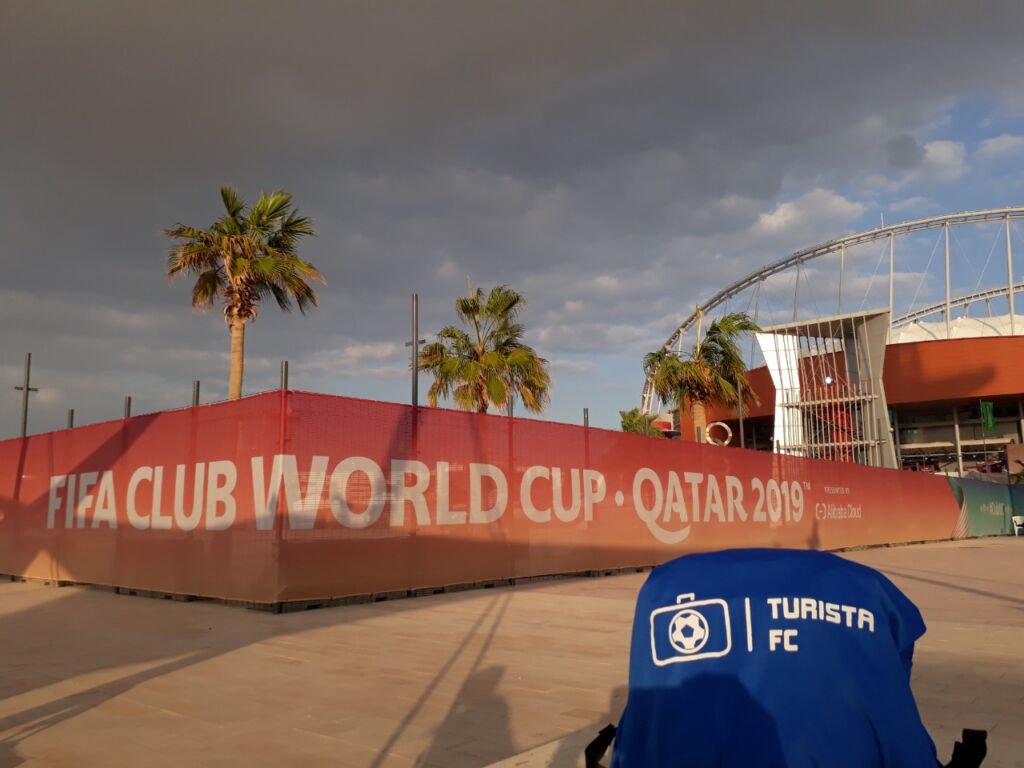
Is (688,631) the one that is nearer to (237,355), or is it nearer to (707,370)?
(237,355)

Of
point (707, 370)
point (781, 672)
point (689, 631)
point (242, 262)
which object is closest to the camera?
point (781, 672)

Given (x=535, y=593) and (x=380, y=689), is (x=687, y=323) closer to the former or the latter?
(x=535, y=593)

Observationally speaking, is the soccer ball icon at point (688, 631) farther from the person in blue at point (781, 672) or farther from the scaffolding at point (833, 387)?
the scaffolding at point (833, 387)

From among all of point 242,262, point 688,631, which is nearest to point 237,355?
point 242,262

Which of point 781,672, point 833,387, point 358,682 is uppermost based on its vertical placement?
point 833,387

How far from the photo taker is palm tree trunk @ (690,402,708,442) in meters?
29.3

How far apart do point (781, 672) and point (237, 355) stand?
1814 centimetres

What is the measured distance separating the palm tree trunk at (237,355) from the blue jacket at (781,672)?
17.7 m

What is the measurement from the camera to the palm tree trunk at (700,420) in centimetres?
2930

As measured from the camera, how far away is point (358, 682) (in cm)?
701

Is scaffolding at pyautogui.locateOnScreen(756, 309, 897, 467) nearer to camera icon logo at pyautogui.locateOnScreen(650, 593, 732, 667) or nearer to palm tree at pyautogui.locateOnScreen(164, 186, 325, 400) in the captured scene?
palm tree at pyautogui.locateOnScreen(164, 186, 325, 400)

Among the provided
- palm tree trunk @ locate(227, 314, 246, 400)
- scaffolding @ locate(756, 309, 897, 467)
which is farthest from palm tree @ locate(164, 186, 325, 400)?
scaffolding @ locate(756, 309, 897, 467)

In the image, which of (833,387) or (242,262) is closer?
(242,262)

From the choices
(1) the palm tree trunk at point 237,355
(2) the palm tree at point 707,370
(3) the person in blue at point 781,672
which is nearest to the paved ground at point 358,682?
(3) the person in blue at point 781,672
